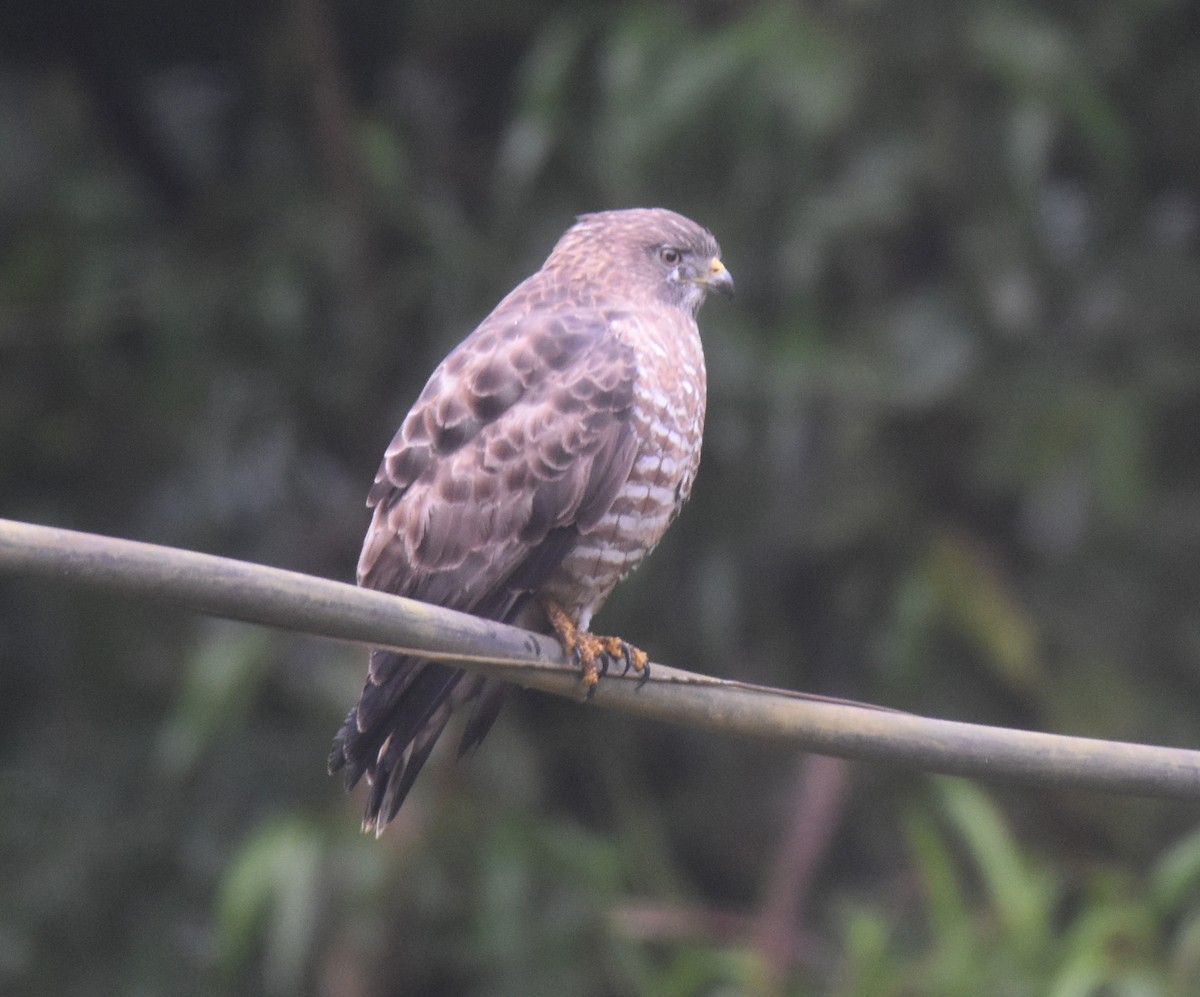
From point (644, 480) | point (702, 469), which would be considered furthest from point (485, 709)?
point (702, 469)

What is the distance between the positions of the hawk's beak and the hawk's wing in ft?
1.72

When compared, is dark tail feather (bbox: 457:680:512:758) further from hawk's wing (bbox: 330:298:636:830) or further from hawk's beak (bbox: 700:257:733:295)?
hawk's beak (bbox: 700:257:733:295)

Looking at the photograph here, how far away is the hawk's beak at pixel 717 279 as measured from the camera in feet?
12.5

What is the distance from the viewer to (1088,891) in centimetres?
506

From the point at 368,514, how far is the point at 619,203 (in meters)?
1.20

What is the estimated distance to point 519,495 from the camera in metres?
3.19

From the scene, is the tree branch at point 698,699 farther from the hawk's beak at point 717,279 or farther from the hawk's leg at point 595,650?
the hawk's beak at point 717,279

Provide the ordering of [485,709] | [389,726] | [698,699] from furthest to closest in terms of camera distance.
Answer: [485,709], [389,726], [698,699]

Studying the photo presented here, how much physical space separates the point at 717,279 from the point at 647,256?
0.17 m

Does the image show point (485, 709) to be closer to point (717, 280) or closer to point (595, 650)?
point (595, 650)

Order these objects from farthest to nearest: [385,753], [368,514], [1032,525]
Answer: [1032,525], [368,514], [385,753]

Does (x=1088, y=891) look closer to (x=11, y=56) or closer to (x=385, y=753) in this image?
(x=385, y=753)

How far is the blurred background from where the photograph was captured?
211 inches

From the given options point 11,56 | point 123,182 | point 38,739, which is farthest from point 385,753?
point 11,56
